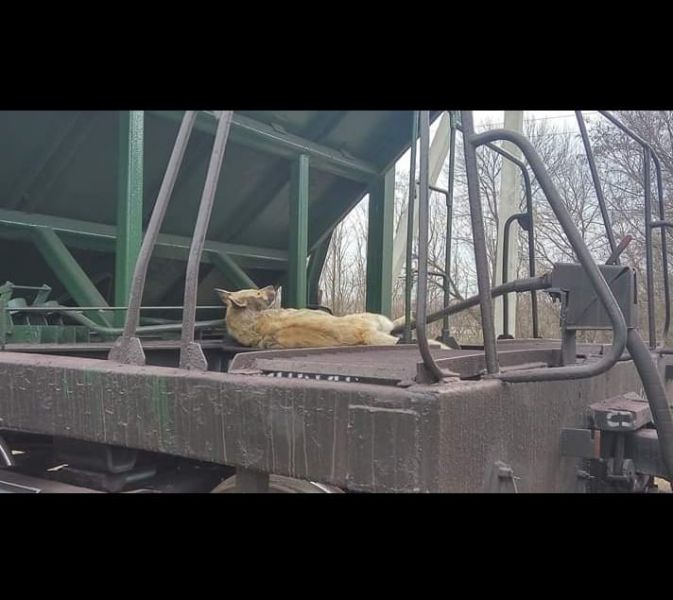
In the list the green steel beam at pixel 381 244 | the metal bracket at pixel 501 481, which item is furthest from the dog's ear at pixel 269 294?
the metal bracket at pixel 501 481

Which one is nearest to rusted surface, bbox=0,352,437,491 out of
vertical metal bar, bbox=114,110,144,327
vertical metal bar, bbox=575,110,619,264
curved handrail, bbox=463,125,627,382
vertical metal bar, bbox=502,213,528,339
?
curved handrail, bbox=463,125,627,382

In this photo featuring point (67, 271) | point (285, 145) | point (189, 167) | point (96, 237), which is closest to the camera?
point (67, 271)

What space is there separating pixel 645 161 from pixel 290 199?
2.15m

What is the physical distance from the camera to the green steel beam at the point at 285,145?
12.3ft

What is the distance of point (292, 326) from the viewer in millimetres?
3189

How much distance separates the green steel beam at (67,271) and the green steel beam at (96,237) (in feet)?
0.24

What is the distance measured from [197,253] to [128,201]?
149cm

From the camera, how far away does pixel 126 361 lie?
2.19 meters

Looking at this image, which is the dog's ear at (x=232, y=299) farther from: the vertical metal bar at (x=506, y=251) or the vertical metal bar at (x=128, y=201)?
the vertical metal bar at (x=506, y=251)

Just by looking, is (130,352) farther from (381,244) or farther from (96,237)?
(381,244)

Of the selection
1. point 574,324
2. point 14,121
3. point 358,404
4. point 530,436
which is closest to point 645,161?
point 574,324

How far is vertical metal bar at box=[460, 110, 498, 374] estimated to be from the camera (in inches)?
66.2

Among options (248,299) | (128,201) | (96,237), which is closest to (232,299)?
(248,299)

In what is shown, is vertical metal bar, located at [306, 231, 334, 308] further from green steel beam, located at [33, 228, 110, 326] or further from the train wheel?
the train wheel
